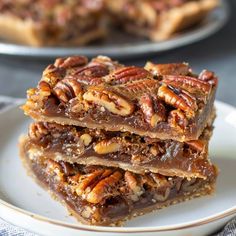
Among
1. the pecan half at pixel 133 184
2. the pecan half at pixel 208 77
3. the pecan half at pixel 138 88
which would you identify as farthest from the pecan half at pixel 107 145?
the pecan half at pixel 208 77

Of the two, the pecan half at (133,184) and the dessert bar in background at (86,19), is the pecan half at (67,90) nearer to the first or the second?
the pecan half at (133,184)

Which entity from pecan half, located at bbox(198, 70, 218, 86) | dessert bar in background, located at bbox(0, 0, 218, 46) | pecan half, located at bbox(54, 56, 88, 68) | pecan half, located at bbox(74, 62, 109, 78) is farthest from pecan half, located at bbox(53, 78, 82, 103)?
dessert bar in background, located at bbox(0, 0, 218, 46)

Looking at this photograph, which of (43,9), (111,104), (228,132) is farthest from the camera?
(43,9)

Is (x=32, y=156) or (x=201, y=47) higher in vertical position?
(x=32, y=156)

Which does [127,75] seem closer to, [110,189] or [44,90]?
[44,90]

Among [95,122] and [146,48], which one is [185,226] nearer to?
[95,122]

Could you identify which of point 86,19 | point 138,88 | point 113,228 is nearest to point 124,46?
point 86,19

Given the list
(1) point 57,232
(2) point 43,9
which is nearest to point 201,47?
(2) point 43,9

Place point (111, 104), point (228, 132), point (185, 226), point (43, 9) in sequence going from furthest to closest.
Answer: point (43, 9)
point (228, 132)
point (111, 104)
point (185, 226)
